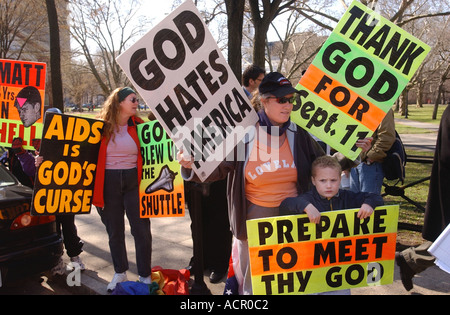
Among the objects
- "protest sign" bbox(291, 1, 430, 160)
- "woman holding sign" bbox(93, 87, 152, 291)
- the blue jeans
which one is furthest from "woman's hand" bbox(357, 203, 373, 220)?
"woman holding sign" bbox(93, 87, 152, 291)

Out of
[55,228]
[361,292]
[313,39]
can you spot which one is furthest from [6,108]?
[313,39]

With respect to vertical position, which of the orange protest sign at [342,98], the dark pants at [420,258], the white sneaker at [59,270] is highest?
the orange protest sign at [342,98]

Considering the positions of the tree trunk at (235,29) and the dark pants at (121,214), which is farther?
the tree trunk at (235,29)

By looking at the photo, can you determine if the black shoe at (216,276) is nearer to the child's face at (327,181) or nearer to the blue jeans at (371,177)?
the blue jeans at (371,177)

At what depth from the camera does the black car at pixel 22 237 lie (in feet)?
12.3

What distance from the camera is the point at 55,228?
4367 mm

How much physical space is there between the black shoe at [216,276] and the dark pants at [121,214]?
70cm

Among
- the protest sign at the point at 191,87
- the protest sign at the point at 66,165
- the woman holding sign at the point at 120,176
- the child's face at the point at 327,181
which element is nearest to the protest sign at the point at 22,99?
the protest sign at the point at 66,165

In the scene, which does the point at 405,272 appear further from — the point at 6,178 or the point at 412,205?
the point at 6,178

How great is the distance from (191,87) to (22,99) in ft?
9.28

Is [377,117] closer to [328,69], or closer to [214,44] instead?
[328,69]

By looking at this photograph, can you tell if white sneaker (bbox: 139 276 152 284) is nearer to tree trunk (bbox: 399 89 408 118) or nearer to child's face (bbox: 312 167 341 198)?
child's face (bbox: 312 167 341 198)

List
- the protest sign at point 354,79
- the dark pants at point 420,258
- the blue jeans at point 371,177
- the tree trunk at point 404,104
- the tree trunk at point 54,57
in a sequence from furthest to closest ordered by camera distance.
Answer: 1. the tree trunk at point 404,104
2. the tree trunk at point 54,57
3. the blue jeans at point 371,177
4. the dark pants at point 420,258
5. the protest sign at point 354,79

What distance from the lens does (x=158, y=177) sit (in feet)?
13.1
